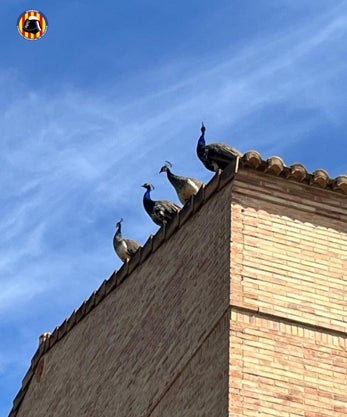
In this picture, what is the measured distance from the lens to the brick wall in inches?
499

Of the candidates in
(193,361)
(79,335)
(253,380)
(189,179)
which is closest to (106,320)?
(79,335)

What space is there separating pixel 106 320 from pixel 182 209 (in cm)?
219

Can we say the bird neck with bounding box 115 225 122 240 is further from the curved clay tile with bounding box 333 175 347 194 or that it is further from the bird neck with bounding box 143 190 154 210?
the curved clay tile with bounding box 333 175 347 194

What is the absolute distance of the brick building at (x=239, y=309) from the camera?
12789 mm

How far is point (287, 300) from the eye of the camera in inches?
527

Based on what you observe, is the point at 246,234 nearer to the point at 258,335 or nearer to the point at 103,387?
the point at 258,335

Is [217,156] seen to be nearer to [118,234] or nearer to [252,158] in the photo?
[252,158]

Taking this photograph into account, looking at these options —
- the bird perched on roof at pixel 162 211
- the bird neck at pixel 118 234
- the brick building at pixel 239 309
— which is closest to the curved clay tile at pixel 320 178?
the brick building at pixel 239 309

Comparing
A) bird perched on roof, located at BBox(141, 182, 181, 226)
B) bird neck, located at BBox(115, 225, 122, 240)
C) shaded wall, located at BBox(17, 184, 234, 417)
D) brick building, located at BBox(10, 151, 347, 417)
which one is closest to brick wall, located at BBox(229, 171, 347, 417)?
brick building, located at BBox(10, 151, 347, 417)

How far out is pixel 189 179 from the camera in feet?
51.5

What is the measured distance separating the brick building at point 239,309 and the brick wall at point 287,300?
0.5 inches

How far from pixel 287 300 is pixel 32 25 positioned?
5515mm

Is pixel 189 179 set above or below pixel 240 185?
above

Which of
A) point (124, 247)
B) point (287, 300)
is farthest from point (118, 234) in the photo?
point (287, 300)
